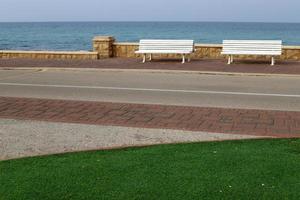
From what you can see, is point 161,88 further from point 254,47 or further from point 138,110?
point 254,47

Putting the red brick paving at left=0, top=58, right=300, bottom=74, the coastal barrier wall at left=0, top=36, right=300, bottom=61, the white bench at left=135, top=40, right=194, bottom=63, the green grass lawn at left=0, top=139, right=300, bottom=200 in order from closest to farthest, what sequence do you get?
the green grass lawn at left=0, top=139, right=300, bottom=200
the red brick paving at left=0, top=58, right=300, bottom=74
the white bench at left=135, top=40, right=194, bottom=63
the coastal barrier wall at left=0, top=36, right=300, bottom=61

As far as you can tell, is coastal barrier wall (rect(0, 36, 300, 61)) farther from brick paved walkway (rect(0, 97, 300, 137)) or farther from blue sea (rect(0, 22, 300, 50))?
blue sea (rect(0, 22, 300, 50))

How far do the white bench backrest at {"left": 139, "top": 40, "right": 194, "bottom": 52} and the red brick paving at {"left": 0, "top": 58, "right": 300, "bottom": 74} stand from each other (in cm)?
47

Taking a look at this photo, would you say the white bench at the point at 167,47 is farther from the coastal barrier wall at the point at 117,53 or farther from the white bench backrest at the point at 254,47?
the white bench backrest at the point at 254,47

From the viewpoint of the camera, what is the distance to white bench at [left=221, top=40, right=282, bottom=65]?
17.5 m

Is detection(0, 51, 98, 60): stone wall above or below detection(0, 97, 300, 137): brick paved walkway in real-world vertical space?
above

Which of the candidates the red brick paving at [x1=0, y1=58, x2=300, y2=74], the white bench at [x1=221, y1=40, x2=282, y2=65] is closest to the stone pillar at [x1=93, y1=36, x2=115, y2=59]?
the red brick paving at [x1=0, y1=58, x2=300, y2=74]

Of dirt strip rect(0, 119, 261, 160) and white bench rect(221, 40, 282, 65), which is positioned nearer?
dirt strip rect(0, 119, 261, 160)

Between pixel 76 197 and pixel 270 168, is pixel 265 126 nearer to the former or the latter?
pixel 270 168

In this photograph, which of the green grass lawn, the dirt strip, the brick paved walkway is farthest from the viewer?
the brick paved walkway

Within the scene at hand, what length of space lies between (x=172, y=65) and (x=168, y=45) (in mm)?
1537

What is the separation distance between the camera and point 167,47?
18.9m

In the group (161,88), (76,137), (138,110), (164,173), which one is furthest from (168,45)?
(164,173)

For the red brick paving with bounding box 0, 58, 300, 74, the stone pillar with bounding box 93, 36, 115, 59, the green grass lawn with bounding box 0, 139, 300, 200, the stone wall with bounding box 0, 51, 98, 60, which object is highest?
the stone pillar with bounding box 93, 36, 115, 59
